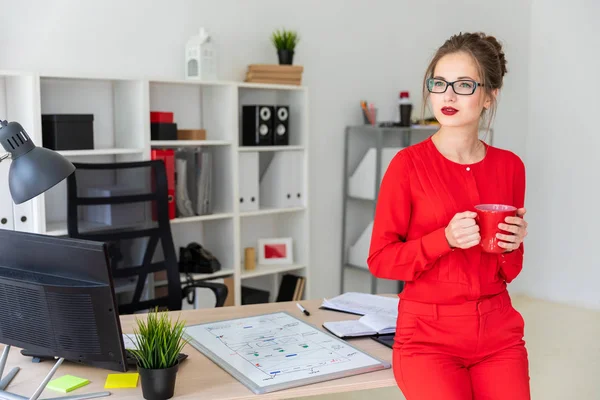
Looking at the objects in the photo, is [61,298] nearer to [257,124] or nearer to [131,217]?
[131,217]

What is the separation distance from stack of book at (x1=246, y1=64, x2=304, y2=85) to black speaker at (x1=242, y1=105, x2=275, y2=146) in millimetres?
170

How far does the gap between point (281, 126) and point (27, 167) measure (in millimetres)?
2667

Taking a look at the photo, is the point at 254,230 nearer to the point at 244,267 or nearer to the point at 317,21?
the point at 244,267

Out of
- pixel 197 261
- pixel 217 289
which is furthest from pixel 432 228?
pixel 197 261

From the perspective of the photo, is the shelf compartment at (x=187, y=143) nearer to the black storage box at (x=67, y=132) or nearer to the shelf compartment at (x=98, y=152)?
the shelf compartment at (x=98, y=152)

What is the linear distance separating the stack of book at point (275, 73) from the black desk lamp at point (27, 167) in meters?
2.56

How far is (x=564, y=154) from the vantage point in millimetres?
5477

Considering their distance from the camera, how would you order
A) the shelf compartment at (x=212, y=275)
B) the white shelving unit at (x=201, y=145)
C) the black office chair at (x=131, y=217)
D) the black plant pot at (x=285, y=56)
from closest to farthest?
the black office chair at (x=131, y=217)
the white shelving unit at (x=201, y=145)
the shelf compartment at (x=212, y=275)
the black plant pot at (x=285, y=56)

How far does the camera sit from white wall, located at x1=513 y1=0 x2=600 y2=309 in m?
5.33

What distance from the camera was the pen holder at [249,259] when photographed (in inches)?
164

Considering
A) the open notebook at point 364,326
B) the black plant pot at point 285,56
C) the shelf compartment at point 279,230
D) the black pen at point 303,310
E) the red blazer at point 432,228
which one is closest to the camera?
the red blazer at point 432,228

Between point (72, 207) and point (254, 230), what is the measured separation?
1.74m

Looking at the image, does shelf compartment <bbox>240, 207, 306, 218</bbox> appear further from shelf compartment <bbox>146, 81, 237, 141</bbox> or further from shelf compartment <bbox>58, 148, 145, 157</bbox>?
shelf compartment <bbox>58, 148, 145, 157</bbox>

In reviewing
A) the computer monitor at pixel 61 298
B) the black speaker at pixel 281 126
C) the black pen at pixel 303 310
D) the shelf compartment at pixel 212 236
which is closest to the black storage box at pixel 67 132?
the shelf compartment at pixel 212 236
